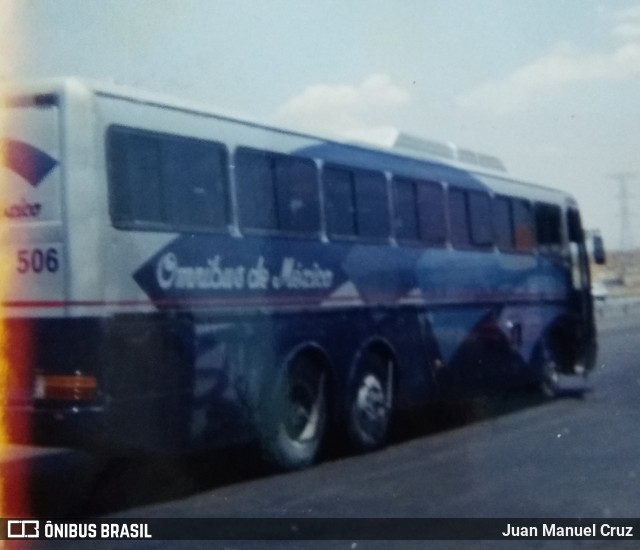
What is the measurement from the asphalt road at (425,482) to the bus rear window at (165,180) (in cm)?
203

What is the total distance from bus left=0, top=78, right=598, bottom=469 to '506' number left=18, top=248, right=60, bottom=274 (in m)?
0.01

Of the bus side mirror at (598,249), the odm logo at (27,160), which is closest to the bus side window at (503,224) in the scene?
the bus side mirror at (598,249)

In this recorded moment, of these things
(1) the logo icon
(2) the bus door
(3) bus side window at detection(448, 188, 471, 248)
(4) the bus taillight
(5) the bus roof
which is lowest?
(1) the logo icon

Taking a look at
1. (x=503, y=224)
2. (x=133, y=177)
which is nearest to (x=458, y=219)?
(x=503, y=224)

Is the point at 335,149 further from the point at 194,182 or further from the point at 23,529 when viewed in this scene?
the point at 23,529

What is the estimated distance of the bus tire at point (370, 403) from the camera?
1256 centimetres

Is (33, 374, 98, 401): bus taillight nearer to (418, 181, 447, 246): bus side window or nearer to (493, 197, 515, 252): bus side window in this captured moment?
(418, 181, 447, 246): bus side window

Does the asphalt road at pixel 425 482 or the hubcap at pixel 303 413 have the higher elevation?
the hubcap at pixel 303 413

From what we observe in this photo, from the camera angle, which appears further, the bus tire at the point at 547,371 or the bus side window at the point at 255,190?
the bus tire at the point at 547,371

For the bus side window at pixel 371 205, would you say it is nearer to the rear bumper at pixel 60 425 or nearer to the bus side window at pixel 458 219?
the bus side window at pixel 458 219

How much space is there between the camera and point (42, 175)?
920 centimetres

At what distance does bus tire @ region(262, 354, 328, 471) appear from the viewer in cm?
1120

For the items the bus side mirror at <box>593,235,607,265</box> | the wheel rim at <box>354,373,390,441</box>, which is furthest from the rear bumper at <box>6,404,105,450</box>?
the bus side mirror at <box>593,235,607,265</box>

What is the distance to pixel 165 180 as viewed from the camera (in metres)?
9.92
